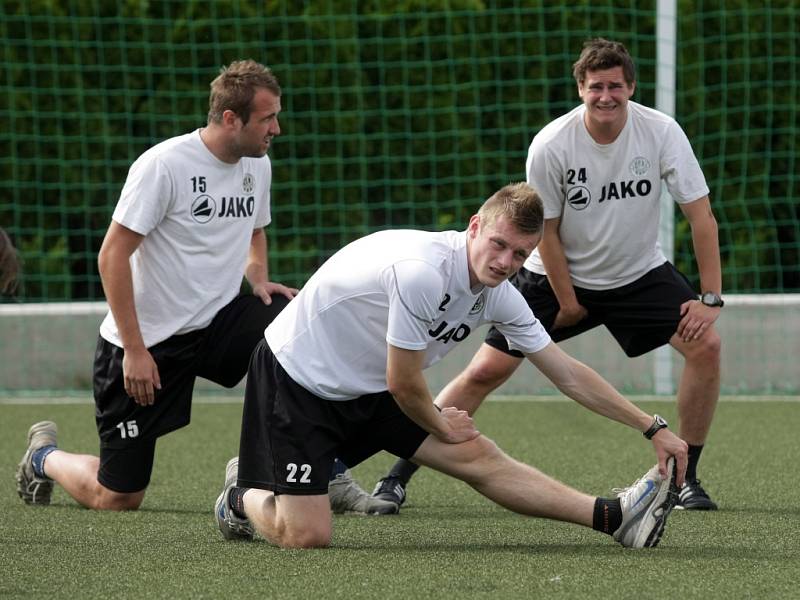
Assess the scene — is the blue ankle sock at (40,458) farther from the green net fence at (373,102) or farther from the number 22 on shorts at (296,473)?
the green net fence at (373,102)

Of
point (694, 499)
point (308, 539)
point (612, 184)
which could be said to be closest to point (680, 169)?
point (612, 184)

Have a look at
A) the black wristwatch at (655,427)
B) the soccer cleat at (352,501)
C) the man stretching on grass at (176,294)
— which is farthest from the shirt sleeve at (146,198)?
the black wristwatch at (655,427)

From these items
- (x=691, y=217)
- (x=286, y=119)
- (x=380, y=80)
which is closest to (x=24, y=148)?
(x=286, y=119)

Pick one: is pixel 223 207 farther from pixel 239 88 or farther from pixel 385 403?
pixel 385 403

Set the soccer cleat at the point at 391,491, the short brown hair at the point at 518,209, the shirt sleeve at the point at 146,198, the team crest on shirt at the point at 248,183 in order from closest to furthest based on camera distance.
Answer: the short brown hair at the point at 518,209 → the shirt sleeve at the point at 146,198 → the soccer cleat at the point at 391,491 → the team crest on shirt at the point at 248,183

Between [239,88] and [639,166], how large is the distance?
157 cm

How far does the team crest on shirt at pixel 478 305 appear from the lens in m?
4.72

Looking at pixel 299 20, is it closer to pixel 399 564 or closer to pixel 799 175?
pixel 799 175

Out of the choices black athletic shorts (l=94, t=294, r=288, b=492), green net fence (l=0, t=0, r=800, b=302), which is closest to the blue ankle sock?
black athletic shorts (l=94, t=294, r=288, b=492)

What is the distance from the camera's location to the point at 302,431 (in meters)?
4.93

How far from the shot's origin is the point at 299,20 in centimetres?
1083

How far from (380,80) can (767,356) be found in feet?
10.9

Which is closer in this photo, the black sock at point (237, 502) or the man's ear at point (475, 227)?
the man's ear at point (475, 227)

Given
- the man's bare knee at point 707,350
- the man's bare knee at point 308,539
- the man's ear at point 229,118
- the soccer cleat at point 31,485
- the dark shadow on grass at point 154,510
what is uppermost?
the man's ear at point 229,118
